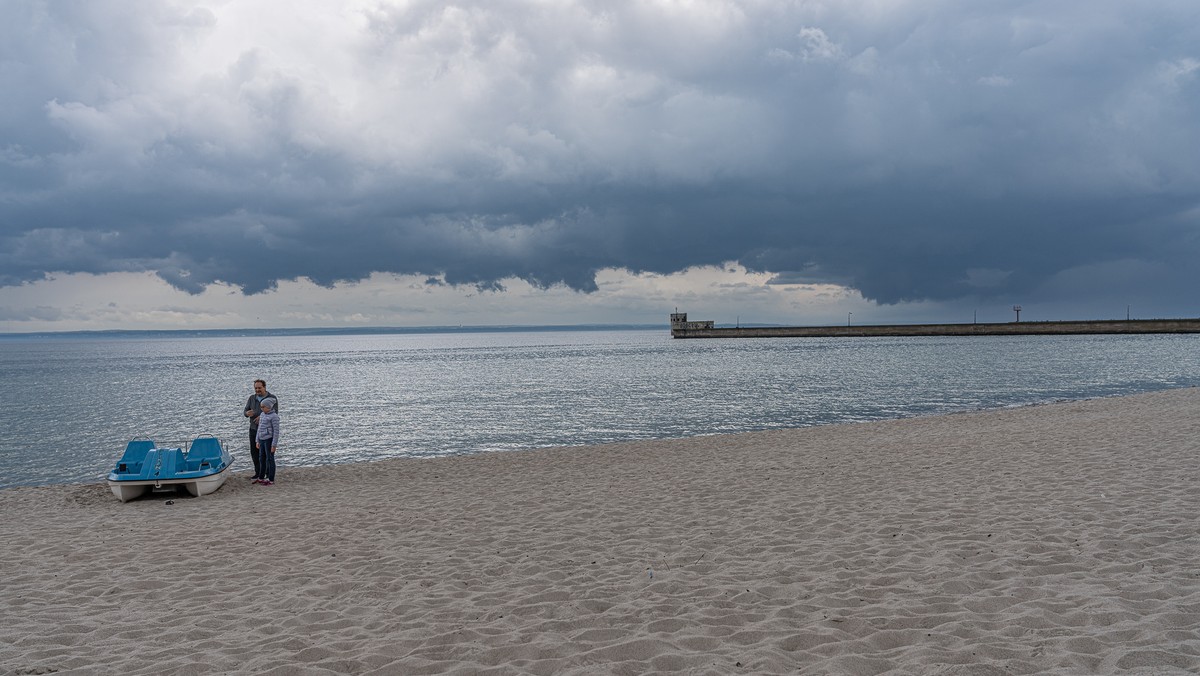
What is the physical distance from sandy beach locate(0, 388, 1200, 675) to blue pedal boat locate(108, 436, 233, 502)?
33 cm

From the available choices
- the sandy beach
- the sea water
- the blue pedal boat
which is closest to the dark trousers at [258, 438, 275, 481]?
the blue pedal boat

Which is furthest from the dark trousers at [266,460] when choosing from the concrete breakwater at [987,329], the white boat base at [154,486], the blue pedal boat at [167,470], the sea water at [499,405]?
the concrete breakwater at [987,329]

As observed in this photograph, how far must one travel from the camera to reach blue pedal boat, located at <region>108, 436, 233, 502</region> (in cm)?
1391

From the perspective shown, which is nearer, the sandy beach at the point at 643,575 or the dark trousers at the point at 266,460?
the sandy beach at the point at 643,575

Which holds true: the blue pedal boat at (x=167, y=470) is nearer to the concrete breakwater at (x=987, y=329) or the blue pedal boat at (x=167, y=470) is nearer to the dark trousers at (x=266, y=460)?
the dark trousers at (x=266, y=460)

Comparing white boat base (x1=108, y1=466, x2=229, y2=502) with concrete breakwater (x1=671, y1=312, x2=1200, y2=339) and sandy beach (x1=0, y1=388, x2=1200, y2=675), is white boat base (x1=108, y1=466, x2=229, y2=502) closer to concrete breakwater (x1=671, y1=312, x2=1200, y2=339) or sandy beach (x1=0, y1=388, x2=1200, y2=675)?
sandy beach (x1=0, y1=388, x2=1200, y2=675)

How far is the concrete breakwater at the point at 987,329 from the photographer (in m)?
149

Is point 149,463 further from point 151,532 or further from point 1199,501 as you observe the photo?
point 1199,501

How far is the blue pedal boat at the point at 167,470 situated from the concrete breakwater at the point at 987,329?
17317cm

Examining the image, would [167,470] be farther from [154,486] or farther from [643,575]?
[643,575]

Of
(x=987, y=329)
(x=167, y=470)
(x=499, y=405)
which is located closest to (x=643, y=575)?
(x=167, y=470)

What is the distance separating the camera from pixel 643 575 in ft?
25.5

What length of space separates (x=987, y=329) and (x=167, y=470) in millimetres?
179105

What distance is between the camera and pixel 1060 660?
5.22 m
